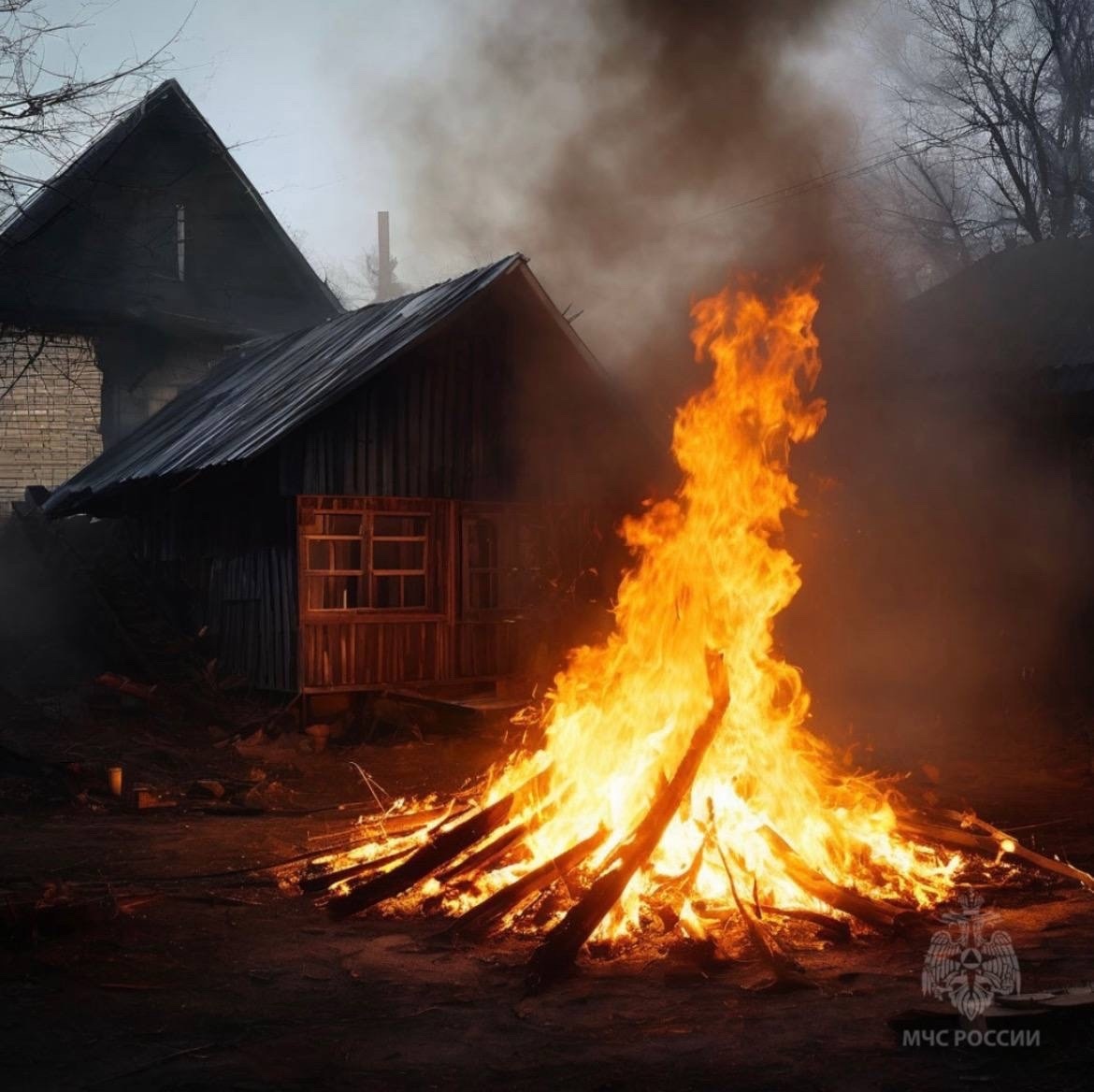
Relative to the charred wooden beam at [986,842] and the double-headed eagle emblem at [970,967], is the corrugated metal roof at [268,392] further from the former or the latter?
the double-headed eagle emblem at [970,967]

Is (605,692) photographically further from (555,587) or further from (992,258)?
(992,258)

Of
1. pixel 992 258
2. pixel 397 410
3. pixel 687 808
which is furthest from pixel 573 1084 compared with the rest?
pixel 992 258

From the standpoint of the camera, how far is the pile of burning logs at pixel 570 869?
19.6 ft

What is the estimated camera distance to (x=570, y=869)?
6.80 meters

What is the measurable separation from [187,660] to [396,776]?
4679mm

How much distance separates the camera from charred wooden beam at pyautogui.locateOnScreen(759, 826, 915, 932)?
20.5 feet

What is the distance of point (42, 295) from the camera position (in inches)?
842

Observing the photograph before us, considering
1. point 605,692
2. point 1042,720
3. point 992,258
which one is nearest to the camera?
point 605,692

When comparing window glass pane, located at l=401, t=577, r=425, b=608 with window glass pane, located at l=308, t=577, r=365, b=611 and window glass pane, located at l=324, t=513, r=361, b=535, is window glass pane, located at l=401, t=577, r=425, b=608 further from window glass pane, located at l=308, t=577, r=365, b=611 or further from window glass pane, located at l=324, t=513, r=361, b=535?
window glass pane, located at l=324, t=513, r=361, b=535

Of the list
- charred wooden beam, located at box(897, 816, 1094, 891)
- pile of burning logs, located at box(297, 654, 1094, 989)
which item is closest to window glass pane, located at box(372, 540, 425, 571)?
pile of burning logs, located at box(297, 654, 1094, 989)

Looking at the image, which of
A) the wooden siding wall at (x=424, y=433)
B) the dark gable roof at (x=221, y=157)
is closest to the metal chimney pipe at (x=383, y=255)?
the dark gable roof at (x=221, y=157)

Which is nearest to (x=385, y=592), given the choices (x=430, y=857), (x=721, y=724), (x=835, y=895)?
(x=430, y=857)

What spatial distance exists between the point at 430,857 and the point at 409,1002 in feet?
5.62

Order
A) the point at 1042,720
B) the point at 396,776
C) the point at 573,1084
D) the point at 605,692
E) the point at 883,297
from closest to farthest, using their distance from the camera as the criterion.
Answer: the point at 573,1084
the point at 605,692
the point at 396,776
the point at 1042,720
the point at 883,297
